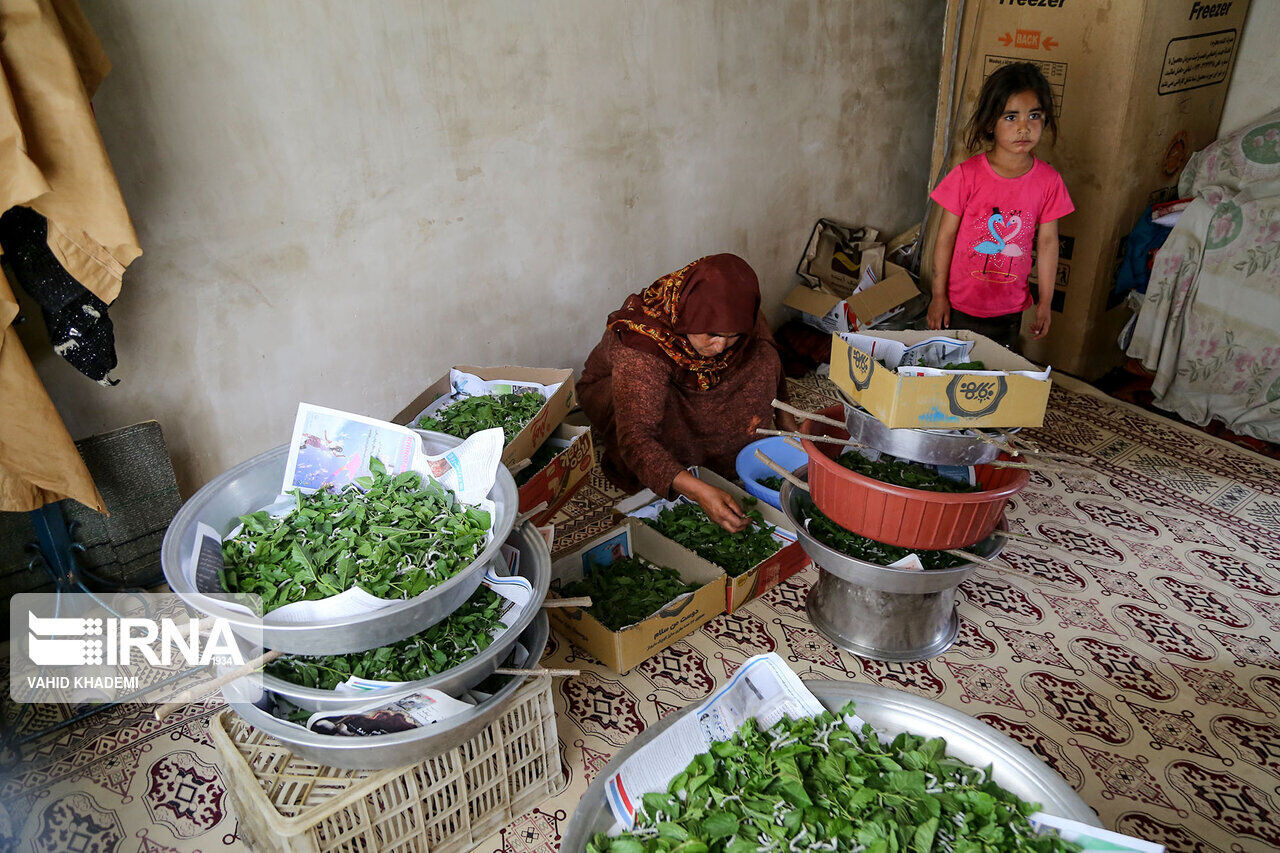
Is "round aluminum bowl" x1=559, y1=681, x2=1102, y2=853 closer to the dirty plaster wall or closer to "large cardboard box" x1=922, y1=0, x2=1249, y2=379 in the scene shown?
the dirty plaster wall

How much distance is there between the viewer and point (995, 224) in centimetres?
311

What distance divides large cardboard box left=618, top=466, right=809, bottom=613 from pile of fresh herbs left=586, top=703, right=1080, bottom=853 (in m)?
0.95

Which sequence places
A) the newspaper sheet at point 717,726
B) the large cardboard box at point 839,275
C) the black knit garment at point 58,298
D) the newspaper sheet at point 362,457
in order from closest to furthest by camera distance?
the newspaper sheet at point 717,726 → the newspaper sheet at point 362,457 → the black knit garment at point 58,298 → the large cardboard box at point 839,275

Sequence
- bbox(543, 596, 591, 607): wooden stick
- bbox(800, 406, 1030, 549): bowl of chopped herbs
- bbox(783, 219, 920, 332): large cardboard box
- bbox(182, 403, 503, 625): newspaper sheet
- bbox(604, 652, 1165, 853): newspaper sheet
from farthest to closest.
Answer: bbox(783, 219, 920, 332): large cardboard box
bbox(800, 406, 1030, 549): bowl of chopped herbs
bbox(182, 403, 503, 625): newspaper sheet
bbox(543, 596, 591, 607): wooden stick
bbox(604, 652, 1165, 853): newspaper sheet

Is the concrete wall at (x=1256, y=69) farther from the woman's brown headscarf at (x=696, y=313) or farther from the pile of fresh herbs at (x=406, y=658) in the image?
the pile of fresh herbs at (x=406, y=658)

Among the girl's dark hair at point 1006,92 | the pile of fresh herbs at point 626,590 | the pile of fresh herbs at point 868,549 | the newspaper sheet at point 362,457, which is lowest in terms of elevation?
the pile of fresh herbs at point 626,590

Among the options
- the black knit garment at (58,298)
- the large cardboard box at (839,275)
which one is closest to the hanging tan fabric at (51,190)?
the black knit garment at (58,298)

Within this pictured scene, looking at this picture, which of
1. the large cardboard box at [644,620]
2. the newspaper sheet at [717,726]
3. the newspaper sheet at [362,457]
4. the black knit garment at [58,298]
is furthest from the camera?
the large cardboard box at [644,620]

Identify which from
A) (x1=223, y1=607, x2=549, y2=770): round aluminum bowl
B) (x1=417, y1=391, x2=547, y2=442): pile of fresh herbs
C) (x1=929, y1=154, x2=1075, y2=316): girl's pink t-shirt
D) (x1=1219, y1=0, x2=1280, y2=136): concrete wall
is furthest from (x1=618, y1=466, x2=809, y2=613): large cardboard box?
(x1=1219, y1=0, x2=1280, y2=136): concrete wall

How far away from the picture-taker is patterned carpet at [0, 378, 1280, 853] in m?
1.82

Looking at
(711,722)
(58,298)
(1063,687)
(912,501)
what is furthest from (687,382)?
(58,298)

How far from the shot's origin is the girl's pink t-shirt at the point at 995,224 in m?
3.05

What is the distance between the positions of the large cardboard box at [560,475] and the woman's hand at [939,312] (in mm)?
1475

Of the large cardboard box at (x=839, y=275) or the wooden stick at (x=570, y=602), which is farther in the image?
the large cardboard box at (x=839, y=275)
